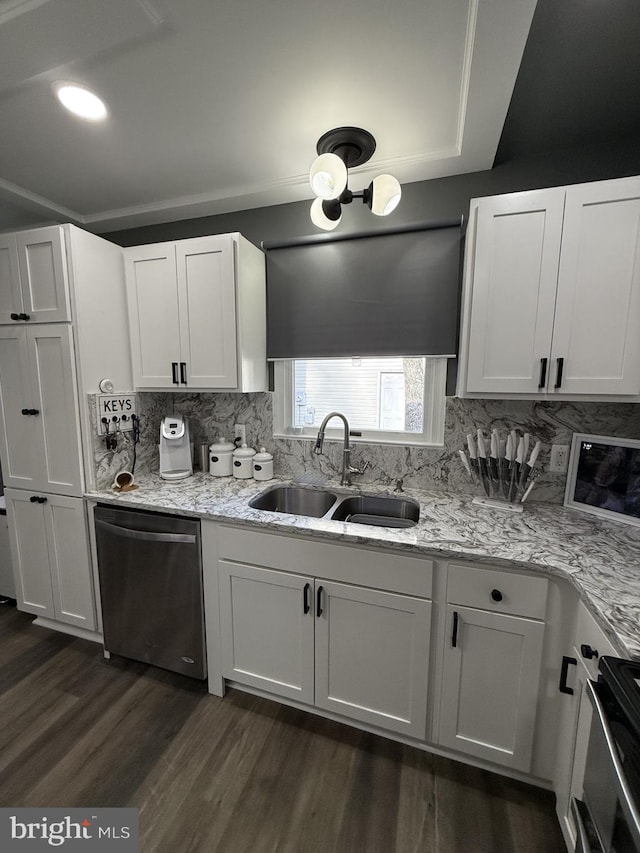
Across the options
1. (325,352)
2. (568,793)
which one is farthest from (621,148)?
(568,793)

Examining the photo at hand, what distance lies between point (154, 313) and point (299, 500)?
1.37m

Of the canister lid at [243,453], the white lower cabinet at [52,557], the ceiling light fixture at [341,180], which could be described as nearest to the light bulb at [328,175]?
the ceiling light fixture at [341,180]

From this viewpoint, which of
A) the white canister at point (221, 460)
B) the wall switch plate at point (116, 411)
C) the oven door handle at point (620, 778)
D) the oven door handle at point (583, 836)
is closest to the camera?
the oven door handle at point (620, 778)

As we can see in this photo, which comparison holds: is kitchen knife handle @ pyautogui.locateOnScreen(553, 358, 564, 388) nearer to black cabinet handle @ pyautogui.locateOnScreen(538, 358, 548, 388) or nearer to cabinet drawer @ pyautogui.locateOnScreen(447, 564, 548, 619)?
black cabinet handle @ pyautogui.locateOnScreen(538, 358, 548, 388)

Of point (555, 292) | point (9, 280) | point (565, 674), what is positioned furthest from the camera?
point (9, 280)

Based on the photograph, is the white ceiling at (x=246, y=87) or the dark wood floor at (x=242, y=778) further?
the dark wood floor at (x=242, y=778)

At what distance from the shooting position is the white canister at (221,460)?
6.91ft

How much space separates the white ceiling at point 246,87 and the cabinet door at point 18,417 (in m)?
0.91

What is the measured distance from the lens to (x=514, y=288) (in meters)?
1.43

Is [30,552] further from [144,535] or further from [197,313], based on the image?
[197,313]

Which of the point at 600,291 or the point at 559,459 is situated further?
the point at 559,459

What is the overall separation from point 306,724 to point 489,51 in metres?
2.63

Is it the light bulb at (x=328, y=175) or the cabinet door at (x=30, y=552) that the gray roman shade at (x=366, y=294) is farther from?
the cabinet door at (x=30, y=552)

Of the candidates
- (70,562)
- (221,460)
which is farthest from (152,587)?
(221,460)
